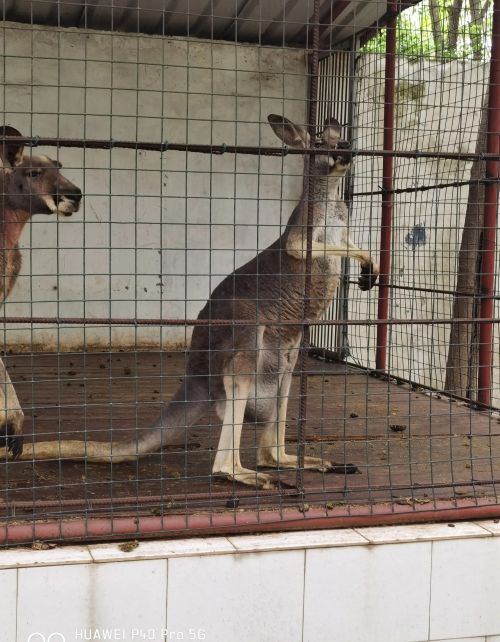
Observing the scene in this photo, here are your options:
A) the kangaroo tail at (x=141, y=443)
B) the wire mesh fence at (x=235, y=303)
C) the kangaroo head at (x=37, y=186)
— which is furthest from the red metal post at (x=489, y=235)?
the kangaroo head at (x=37, y=186)

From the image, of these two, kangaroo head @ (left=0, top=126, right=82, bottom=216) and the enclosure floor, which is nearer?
the enclosure floor

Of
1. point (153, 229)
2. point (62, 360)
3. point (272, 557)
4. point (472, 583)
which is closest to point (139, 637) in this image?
point (272, 557)

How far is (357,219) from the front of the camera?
8906 mm

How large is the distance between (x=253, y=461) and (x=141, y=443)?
30.4 inches

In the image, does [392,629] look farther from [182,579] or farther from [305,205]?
[305,205]

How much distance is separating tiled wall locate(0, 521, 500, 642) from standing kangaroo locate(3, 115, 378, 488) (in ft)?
2.35

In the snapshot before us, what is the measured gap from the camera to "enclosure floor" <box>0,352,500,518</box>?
411cm

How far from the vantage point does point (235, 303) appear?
4.79 metres

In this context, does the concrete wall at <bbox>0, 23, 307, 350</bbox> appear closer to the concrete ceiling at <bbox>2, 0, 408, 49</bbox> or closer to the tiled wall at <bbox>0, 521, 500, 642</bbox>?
the concrete ceiling at <bbox>2, 0, 408, 49</bbox>

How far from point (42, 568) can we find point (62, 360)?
5593 millimetres

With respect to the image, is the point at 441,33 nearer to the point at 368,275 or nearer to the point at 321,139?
the point at 321,139

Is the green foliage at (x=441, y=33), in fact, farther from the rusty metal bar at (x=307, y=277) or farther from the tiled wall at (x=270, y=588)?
the tiled wall at (x=270, y=588)

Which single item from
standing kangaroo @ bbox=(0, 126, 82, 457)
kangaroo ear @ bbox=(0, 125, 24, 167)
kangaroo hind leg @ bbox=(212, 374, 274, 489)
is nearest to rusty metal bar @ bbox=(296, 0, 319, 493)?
kangaroo hind leg @ bbox=(212, 374, 274, 489)

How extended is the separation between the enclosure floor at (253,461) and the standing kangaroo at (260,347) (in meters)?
0.12
